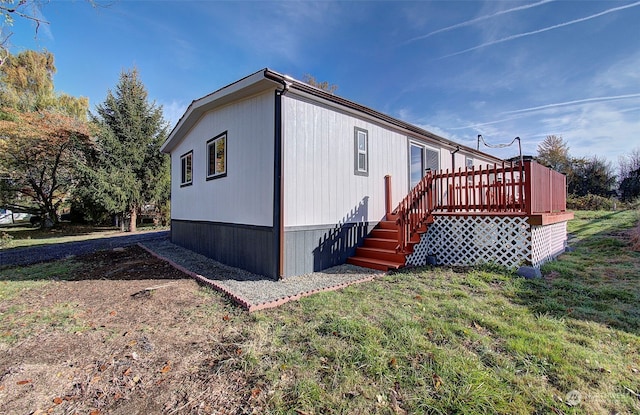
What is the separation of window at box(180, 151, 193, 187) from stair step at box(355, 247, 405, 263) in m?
6.43

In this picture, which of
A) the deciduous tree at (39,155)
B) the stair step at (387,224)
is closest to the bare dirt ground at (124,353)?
the stair step at (387,224)

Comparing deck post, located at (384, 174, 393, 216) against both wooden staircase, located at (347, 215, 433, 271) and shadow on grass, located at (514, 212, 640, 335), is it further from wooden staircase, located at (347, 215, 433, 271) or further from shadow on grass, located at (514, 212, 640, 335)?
shadow on grass, located at (514, 212, 640, 335)

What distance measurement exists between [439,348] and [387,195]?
5.30 m

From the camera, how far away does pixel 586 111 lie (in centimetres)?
1611

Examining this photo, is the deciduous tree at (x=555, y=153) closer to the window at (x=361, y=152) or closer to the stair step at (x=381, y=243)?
the window at (x=361, y=152)

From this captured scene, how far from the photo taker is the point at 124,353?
2.81 m

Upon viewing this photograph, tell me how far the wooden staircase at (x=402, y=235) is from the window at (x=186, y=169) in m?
6.58

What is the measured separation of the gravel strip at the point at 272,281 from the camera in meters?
4.33

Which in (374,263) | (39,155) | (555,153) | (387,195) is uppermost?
(555,153)

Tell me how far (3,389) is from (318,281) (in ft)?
12.5

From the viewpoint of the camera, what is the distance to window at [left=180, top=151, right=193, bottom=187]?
9.77m

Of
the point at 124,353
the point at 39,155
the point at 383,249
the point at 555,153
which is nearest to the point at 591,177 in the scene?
the point at 555,153

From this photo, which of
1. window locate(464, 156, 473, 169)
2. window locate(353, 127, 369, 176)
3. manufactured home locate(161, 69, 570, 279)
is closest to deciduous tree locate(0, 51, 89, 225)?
manufactured home locate(161, 69, 570, 279)

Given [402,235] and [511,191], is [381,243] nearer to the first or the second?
[402,235]
